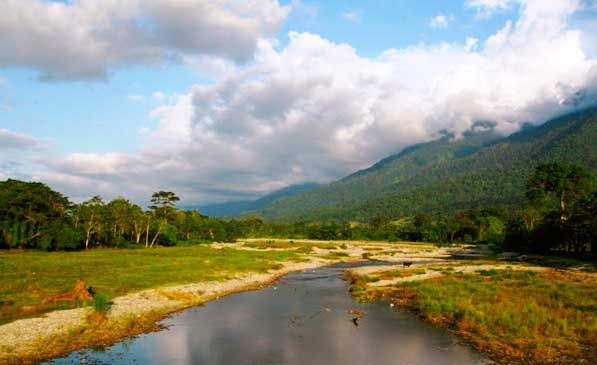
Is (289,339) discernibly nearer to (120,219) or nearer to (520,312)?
(520,312)

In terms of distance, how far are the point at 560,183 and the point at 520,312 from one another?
85369mm

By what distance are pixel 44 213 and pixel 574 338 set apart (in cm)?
12489

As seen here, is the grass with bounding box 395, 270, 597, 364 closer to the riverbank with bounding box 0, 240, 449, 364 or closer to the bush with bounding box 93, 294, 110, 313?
the riverbank with bounding box 0, 240, 449, 364

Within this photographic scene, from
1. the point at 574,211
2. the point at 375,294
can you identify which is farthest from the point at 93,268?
the point at 574,211

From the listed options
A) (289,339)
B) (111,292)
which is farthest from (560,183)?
(111,292)

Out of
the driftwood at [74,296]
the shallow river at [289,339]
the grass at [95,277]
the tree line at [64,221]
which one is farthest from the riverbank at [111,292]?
the tree line at [64,221]

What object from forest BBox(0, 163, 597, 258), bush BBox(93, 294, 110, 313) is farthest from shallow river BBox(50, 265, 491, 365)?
forest BBox(0, 163, 597, 258)

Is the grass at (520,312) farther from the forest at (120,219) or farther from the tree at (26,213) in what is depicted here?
the tree at (26,213)

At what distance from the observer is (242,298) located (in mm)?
48844

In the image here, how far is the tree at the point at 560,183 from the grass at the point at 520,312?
57.1 m

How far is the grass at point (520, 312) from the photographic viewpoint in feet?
89.4

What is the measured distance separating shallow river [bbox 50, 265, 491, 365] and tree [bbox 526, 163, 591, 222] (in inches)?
3384

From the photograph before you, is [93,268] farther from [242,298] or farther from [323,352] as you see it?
[323,352]

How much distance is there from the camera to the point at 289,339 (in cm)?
3105
